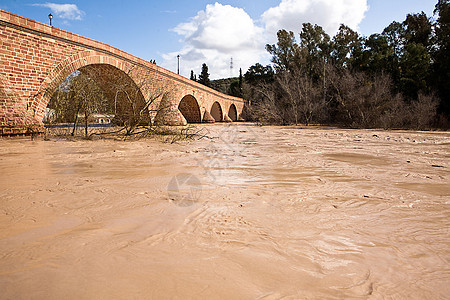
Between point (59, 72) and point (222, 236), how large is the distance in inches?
360

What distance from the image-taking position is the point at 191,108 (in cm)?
2283

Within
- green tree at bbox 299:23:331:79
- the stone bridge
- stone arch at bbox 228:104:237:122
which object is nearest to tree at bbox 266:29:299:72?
green tree at bbox 299:23:331:79

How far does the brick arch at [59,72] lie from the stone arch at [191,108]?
35.9 feet

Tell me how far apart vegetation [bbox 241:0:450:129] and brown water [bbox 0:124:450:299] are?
51.6 ft

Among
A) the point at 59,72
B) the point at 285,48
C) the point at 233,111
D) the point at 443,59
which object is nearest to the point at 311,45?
the point at 285,48

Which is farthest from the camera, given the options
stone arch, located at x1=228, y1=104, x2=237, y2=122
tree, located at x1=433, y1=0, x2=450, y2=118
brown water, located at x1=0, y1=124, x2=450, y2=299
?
stone arch, located at x1=228, y1=104, x2=237, y2=122

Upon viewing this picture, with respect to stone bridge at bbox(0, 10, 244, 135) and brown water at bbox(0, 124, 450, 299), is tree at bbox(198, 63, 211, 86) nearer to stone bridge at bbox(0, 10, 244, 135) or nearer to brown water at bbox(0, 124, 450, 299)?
stone bridge at bbox(0, 10, 244, 135)

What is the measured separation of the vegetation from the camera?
17.0m

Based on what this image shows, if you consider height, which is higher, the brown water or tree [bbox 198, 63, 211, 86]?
tree [bbox 198, 63, 211, 86]

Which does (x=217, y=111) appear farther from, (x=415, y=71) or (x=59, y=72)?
(x=59, y=72)

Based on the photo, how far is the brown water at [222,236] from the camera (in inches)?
46.6

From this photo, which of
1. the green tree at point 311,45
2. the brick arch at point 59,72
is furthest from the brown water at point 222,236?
the green tree at point 311,45

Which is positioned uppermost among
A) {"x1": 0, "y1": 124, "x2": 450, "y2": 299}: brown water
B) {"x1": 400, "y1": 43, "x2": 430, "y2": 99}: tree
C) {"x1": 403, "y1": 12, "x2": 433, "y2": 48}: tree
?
{"x1": 403, "y1": 12, "x2": 433, "y2": 48}: tree

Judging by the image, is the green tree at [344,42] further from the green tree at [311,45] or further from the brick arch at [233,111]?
the brick arch at [233,111]
